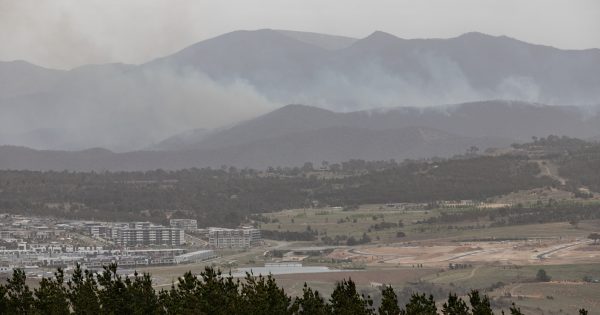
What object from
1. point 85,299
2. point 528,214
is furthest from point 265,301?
point 528,214

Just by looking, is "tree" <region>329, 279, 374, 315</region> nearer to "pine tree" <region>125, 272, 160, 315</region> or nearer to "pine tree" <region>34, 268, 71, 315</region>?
"pine tree" <region>125, 272, 160, 315</region>

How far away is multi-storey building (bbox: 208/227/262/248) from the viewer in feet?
547

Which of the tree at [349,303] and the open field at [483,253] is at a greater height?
the open field at [483,253]

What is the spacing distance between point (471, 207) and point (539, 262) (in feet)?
185

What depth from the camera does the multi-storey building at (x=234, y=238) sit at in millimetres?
166875

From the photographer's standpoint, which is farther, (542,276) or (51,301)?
(542,276)

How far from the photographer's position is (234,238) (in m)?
168

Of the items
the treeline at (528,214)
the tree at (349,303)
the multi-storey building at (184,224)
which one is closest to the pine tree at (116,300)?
the tree at (349,303)

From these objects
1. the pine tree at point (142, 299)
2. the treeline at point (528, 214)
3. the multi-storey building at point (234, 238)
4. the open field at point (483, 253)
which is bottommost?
the pine tree at point (142, 299)

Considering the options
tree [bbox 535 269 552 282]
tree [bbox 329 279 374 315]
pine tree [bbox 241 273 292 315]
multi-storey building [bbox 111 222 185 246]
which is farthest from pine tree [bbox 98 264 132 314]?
multi-storey building [bbox 111 222 185 246]

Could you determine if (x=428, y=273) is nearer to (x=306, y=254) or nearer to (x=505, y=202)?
(x=306, y=254)

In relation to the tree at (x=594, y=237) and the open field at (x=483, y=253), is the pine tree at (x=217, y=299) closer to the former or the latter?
the open field at (x=483, y=253)

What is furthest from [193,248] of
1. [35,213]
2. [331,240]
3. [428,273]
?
[428,273]

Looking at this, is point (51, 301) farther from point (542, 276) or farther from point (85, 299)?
point (542, 276)
